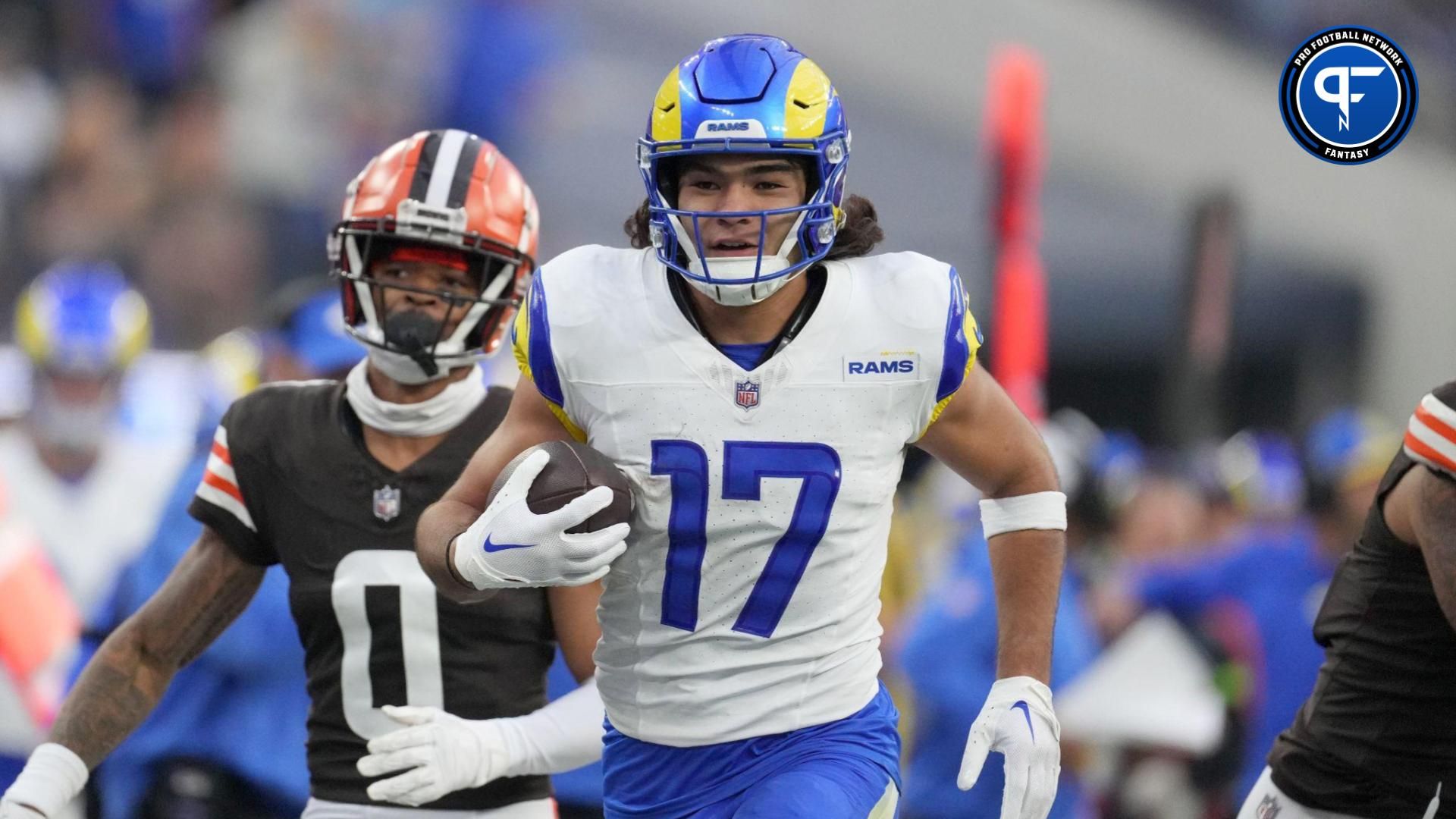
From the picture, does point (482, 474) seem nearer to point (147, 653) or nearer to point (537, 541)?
point (537, 541)

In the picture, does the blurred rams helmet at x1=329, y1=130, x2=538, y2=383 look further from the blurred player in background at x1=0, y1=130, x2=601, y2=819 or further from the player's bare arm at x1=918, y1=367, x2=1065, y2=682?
the player's bare arm at x1=918, y1=367, x2=1065, y2=682

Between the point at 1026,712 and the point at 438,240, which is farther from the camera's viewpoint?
the point at 438,240

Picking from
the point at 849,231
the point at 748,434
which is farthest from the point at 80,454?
the point at 748,434

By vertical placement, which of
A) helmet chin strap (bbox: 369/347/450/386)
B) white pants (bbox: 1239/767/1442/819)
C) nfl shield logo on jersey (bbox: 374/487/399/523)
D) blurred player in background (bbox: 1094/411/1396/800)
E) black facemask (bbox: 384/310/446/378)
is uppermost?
black facemask (bbox: 384/310/446/378)

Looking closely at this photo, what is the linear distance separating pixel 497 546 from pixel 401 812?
86cm

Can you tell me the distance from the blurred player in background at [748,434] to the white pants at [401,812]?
0.45m

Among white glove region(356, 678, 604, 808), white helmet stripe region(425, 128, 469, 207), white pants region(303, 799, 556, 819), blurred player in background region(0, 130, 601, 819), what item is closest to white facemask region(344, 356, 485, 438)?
blurred player in background region(0, 130, 601, 819)

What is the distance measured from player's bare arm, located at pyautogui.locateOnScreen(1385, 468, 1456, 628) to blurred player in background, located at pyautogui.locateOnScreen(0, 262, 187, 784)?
15.4 feet

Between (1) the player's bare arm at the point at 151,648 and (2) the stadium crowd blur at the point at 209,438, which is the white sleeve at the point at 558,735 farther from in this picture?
(2) the stadium crowd blur at the point at 209,438

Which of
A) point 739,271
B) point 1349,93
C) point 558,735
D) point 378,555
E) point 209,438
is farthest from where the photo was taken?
point 209,438

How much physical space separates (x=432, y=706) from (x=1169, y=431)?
710 cm

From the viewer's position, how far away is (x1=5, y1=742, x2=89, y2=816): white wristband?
3725 millimetres

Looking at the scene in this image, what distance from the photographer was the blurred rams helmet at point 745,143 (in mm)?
3277

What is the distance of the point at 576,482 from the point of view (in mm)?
3150
